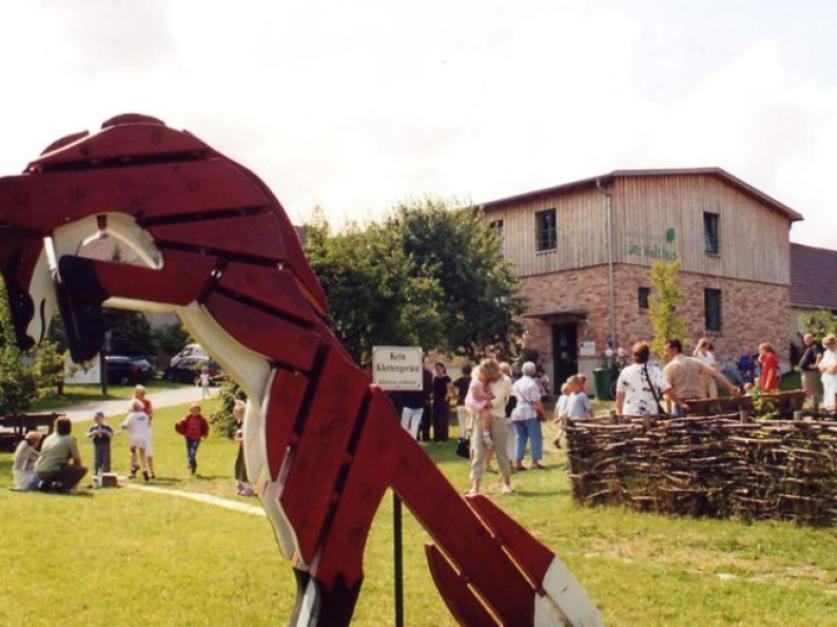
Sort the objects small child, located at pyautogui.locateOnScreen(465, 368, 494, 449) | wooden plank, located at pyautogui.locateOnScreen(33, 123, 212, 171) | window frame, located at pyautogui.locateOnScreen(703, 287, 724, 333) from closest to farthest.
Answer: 1. wooden plank, located at pyautogui.locateOnScreen(33, 123, 212, 171)
2. small child, located at pyautogui.locateOnScreen(465, 368, 494, 449)
3. window frame, located at pyautogui.locateOnScreen(703, 287, 724, 333)

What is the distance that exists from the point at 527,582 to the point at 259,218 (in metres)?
2.46

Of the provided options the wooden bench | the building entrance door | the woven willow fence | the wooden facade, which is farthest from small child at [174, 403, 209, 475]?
the wooden facade

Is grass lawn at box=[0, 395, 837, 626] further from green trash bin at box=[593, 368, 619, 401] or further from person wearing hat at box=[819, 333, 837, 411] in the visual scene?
green trash bin at box=[593, 368, 619, 401]

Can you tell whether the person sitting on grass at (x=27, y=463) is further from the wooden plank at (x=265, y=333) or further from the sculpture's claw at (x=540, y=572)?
the wooden plank at (x=265, y=333)

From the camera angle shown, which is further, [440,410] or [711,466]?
[440,410]

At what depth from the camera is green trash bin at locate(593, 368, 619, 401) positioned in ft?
91.7

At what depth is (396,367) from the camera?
8.79 m

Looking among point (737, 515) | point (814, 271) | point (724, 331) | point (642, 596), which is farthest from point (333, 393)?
point (814, 271)

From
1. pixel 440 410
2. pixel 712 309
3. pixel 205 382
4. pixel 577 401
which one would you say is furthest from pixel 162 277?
pixel 205 382

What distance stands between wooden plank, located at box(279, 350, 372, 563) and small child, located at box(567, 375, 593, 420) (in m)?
11.2

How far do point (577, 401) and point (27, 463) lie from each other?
30.6 feet

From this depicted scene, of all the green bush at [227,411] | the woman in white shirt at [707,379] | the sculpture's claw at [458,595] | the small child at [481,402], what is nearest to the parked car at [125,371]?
the green bush at [227,411]

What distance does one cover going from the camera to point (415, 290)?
2356 cm

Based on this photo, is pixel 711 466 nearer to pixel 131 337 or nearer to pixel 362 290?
pixel 362 290
